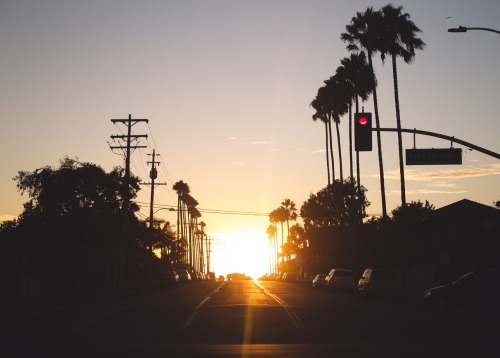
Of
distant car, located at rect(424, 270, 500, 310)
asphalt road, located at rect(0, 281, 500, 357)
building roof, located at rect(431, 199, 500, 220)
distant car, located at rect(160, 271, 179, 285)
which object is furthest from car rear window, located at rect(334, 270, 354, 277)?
asphalt road, located at rect(0, 281, 500, 357)

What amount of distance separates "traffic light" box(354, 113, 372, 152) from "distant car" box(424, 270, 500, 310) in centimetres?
1067

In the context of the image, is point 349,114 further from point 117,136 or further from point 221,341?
point 221,341

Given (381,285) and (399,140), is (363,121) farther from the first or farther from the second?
(399,140)

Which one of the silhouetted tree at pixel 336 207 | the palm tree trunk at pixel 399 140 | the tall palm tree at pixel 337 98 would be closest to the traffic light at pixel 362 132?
the palm tree trunk at pixel 399 140

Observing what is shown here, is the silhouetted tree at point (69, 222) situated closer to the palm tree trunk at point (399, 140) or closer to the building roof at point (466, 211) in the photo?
the palm tree trunk at point (399, 140)

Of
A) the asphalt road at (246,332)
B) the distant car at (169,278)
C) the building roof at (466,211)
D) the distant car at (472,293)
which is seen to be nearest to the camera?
the asphalt road at (246,332)

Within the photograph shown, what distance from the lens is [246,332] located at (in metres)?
21.0

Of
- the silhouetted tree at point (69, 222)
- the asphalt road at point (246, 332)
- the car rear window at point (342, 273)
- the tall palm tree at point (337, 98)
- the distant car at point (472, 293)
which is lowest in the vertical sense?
the asphalt road at point (246, 332)

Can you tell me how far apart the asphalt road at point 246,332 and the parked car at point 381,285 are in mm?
11177

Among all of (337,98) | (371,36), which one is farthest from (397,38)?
(337,98)

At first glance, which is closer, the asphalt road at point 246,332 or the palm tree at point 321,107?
the asphalt road at point 246,332

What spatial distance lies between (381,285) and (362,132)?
20.1 m

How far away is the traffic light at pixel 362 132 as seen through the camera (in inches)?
936

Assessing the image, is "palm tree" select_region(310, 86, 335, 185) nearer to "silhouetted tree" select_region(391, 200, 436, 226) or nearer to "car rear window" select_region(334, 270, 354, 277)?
"silhouetted tree" select_region(391, 200, 436, 226)
